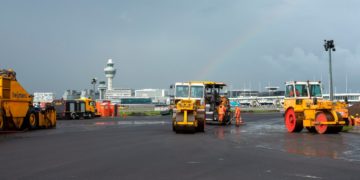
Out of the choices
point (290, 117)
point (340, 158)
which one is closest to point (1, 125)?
point (290, 117)

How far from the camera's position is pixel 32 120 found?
1059 inches

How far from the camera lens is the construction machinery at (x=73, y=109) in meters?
47.4

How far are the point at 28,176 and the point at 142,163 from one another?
2.97 metres

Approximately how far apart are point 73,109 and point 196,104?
91.5 ft

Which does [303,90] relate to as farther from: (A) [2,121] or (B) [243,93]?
(B) [243,93]

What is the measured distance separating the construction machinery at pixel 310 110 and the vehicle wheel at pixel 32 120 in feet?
50.8

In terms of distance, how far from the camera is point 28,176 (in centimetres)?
902

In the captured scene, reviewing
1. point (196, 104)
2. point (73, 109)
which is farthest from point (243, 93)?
point (196, 104)

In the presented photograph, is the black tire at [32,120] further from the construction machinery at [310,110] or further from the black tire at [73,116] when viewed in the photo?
the black tire at [73,116]

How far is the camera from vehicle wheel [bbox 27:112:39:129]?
26484 mm

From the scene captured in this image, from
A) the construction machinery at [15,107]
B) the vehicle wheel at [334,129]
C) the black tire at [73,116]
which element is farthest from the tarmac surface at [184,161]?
the black tire at [73,116]

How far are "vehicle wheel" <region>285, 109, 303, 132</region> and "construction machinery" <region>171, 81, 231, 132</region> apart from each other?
4.52 meters

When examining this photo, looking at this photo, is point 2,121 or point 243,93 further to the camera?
point 243,93

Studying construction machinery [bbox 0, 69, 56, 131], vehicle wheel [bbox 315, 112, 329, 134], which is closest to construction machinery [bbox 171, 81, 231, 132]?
vehicle wheel [bbox 315, 112, 329, 134]
